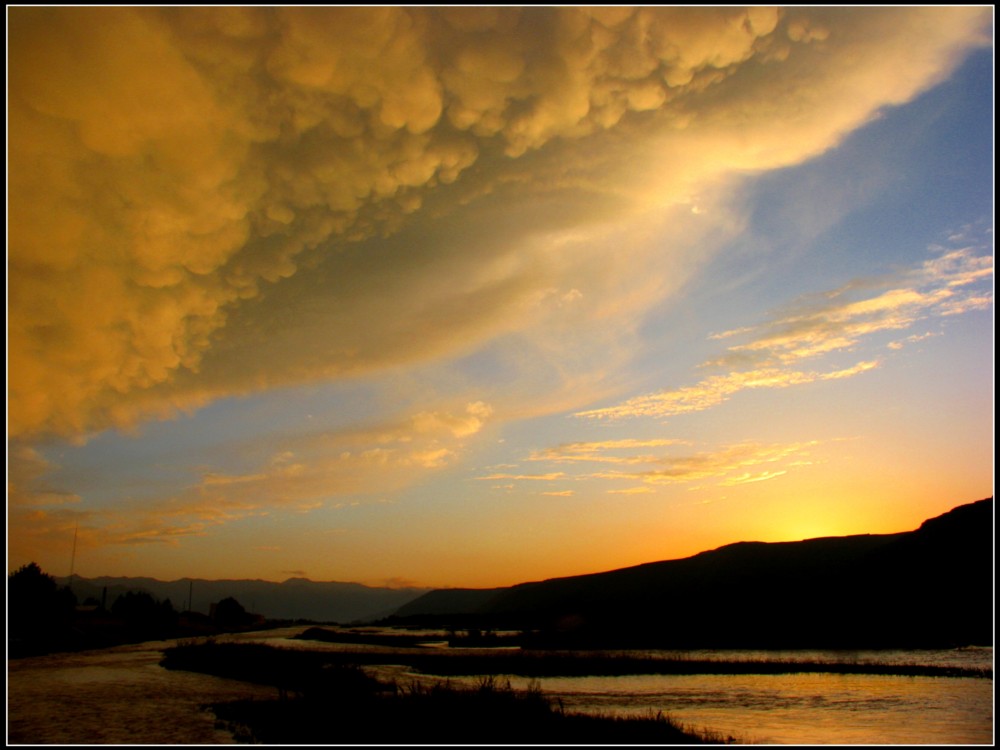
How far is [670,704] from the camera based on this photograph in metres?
40.7

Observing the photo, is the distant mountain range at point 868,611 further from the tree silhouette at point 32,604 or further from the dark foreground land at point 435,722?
the tree silhouette at point 32,604

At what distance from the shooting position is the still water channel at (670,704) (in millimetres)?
29797

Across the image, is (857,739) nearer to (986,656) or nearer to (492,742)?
(492,742)

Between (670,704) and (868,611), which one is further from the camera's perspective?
(868,611)

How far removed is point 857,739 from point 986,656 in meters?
55.2

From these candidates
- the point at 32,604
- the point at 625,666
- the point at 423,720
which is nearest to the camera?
the point at 423,720

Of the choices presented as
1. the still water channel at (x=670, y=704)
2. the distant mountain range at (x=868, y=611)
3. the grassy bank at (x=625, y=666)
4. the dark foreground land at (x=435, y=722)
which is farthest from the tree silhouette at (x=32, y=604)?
the dark foreground land at (x=435, y=722)

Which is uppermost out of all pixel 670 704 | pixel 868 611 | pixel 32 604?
Result: pixel 32 604

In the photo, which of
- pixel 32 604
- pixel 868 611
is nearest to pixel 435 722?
pixel 32 604

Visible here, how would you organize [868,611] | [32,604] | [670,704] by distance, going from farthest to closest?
[868,611]
[32,604]
[670,704]

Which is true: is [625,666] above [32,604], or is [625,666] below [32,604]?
below

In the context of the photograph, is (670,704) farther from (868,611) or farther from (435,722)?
(868,611)

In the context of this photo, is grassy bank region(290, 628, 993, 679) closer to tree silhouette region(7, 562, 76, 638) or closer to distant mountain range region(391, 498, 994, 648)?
distant mountain range region(391, 498, 994, 648)

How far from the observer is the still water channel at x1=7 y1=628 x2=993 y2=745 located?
1173 inches
